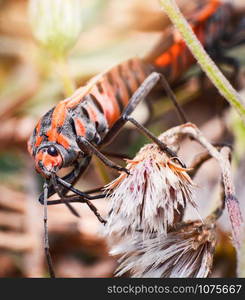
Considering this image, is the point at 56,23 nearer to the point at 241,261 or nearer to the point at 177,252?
the point at 177,252

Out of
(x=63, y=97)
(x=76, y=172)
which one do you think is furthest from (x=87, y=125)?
(x=63, y=97)

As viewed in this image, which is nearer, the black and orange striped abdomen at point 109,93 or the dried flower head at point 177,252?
the dried flower head at point 177,252

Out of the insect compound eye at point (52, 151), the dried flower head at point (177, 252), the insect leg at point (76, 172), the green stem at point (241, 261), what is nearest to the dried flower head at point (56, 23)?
the insect leg at point (76, 172)

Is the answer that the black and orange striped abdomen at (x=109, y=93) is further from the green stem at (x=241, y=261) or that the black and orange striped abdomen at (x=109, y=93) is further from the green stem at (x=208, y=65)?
the green stem at (x=241, y=261)

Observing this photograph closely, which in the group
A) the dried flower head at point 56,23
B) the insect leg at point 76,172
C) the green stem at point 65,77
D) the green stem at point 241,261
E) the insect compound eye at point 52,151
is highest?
the dried flower head at point 56,23

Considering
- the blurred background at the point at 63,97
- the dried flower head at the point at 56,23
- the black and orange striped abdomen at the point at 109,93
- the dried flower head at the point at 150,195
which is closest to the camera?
the dried flower head at the point at 150,195

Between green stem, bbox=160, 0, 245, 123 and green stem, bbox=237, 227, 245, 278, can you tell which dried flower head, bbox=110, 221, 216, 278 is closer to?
green stem, bbox=237, 227, 245, 278

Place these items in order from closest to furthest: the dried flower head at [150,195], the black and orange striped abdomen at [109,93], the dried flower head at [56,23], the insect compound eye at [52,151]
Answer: the dried flower head at [150,195] < the insect compound eye at [52,151] < the black and orange striped abdomen at [109,93] < the dried flower head at [56,23]

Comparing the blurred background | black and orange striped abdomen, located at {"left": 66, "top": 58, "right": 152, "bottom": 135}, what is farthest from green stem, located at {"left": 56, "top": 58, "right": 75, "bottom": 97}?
black and orange striped abdomen, located at {"left": 66, "top": 58, "right": 152, "bottom": 135}

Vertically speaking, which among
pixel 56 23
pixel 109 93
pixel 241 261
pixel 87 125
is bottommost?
pixel 241 261
